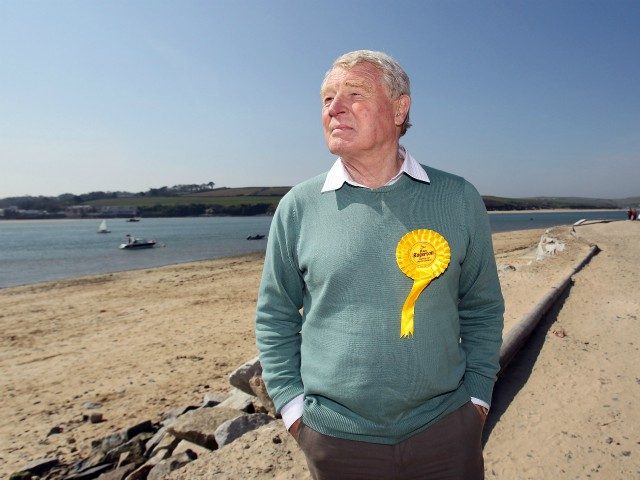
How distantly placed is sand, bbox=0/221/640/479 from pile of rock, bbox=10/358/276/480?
0.47 m

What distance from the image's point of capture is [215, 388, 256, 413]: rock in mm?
5207

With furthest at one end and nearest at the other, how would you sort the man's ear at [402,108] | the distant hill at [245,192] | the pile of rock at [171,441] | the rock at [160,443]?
the distant hill at [245,192] < the rock at [160,443] < the pile of rock at [171,441] < the man's ear at [402,108]

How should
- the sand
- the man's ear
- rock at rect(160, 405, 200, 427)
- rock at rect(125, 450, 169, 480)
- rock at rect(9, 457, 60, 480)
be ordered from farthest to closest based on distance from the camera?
1. rock at rect(160, 405, 200, 427)
2. rock at rect(9, 457, 60, 480)
3. rock at rect(125, 450, 169, 480)
4. the sand
5. the man's ear

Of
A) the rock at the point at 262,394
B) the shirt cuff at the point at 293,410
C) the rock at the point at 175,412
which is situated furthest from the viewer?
the rock at the point at 175,412

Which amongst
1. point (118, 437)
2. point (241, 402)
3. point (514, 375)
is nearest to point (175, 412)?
point (118, 437)

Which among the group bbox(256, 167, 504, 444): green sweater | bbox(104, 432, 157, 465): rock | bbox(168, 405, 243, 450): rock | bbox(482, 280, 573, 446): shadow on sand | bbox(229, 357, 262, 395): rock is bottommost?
bbox(104, 432, 157, 465): rock

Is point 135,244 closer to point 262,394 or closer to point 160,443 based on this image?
point 160,443

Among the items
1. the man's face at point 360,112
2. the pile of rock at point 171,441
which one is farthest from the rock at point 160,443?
the man's face at point 360,112

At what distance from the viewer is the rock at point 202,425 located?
459cm

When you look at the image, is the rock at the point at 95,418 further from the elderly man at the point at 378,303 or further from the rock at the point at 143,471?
the elderly man at the point at 378,303

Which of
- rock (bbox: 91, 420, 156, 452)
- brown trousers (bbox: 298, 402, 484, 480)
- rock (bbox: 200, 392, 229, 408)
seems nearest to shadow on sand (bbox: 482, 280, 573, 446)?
brown trousers (bbox: 298, 402, 484, 480)

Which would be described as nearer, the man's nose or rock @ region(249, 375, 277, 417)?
the man's nose

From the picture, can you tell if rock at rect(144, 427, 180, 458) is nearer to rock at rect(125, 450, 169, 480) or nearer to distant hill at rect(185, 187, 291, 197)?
rock at rect(125, 450, 169, 480)

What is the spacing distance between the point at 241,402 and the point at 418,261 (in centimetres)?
445
